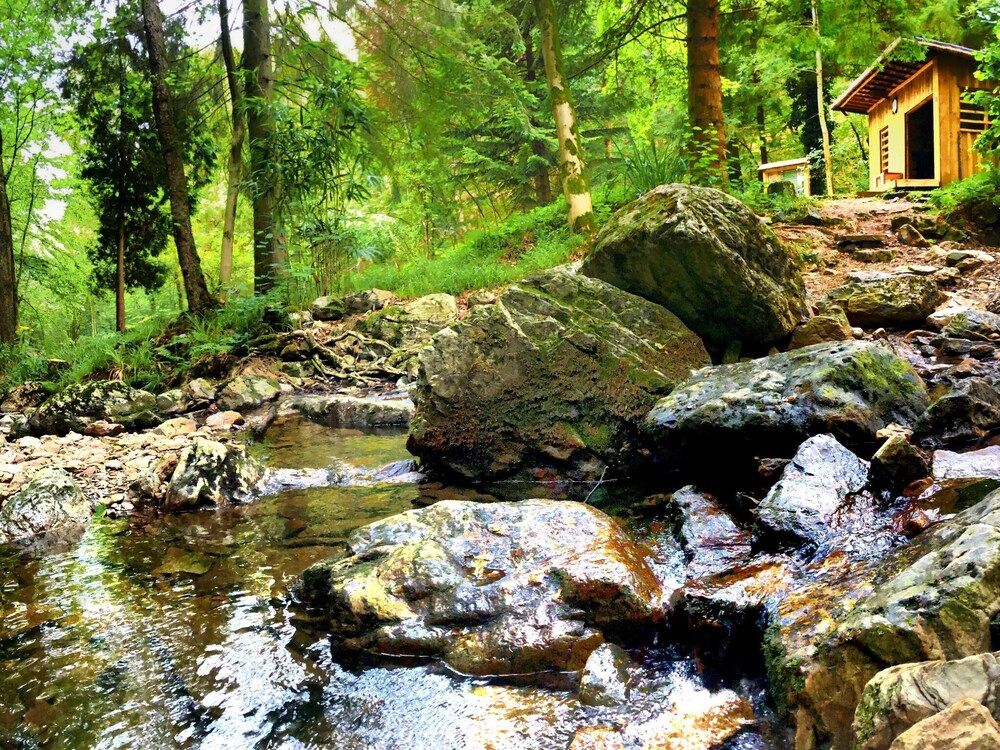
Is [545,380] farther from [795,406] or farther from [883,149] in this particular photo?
[883,149]

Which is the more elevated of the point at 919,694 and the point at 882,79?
the point at 882,79

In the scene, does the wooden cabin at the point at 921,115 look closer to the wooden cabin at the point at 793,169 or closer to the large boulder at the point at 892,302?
the wooden cabin at the point at 793,169

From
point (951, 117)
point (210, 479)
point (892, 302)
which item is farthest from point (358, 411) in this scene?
point (951, 117)

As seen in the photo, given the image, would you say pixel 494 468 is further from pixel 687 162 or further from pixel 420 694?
pixel 687 162

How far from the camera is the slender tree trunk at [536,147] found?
1680 cm

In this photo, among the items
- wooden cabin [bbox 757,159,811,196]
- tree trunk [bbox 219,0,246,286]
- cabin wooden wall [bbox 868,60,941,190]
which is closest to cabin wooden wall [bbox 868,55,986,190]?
cabin wooden wall [bbox 868,60,941,190]

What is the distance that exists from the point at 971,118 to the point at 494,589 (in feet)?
63.0

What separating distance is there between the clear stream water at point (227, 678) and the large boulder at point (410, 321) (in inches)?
292

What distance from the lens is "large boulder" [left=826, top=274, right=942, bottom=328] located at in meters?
5.96

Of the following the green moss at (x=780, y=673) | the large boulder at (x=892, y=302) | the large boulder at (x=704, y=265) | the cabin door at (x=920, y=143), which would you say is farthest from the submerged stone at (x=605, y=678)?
the cabin door at (x=920, y=143)

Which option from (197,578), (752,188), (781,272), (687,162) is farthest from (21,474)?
(752,188)

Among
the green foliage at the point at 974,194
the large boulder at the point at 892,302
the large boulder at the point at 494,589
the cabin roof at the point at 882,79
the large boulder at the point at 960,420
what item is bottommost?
the large boulder at the point at 494,589

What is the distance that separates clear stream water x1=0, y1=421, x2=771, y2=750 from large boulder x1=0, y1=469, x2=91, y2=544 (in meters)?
0.75

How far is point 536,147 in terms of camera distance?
55.5 ft
